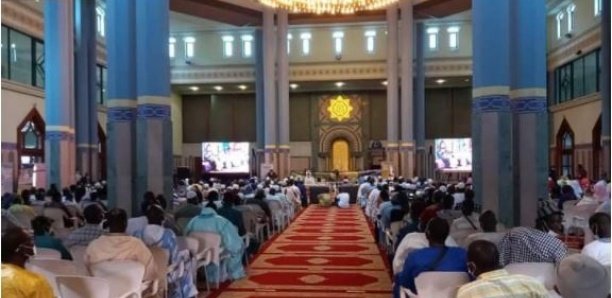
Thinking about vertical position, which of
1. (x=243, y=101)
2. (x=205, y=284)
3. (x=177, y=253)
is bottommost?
(x=205, y=284)

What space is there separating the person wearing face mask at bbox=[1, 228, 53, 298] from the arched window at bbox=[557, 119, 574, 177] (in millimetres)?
20229

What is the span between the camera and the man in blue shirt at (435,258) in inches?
139

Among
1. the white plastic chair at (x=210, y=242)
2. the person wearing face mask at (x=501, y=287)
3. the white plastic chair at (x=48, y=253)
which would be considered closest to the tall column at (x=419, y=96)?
the white plastic chair at (x=210, y=242)

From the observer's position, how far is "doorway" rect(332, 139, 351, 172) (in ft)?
97.9

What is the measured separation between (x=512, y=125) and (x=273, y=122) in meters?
14.3

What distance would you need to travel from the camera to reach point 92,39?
1803 cm

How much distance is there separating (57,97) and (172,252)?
11.2 metres

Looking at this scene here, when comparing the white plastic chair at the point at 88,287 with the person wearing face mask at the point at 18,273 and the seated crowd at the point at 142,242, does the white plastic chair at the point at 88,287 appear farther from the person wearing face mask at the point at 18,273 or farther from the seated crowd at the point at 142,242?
the person wearing face mask at the point at 18,273

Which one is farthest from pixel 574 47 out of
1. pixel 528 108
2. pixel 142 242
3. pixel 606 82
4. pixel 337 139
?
pixel 142 242

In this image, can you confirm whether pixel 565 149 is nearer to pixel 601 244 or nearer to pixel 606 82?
pixel 606 82

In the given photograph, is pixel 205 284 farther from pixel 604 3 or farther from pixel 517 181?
pixel 604 3

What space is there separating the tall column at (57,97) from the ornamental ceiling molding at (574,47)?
14.6m

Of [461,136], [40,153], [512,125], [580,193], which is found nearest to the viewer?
[512,125]

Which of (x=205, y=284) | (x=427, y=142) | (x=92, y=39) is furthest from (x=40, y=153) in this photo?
(x=427, y=142)
